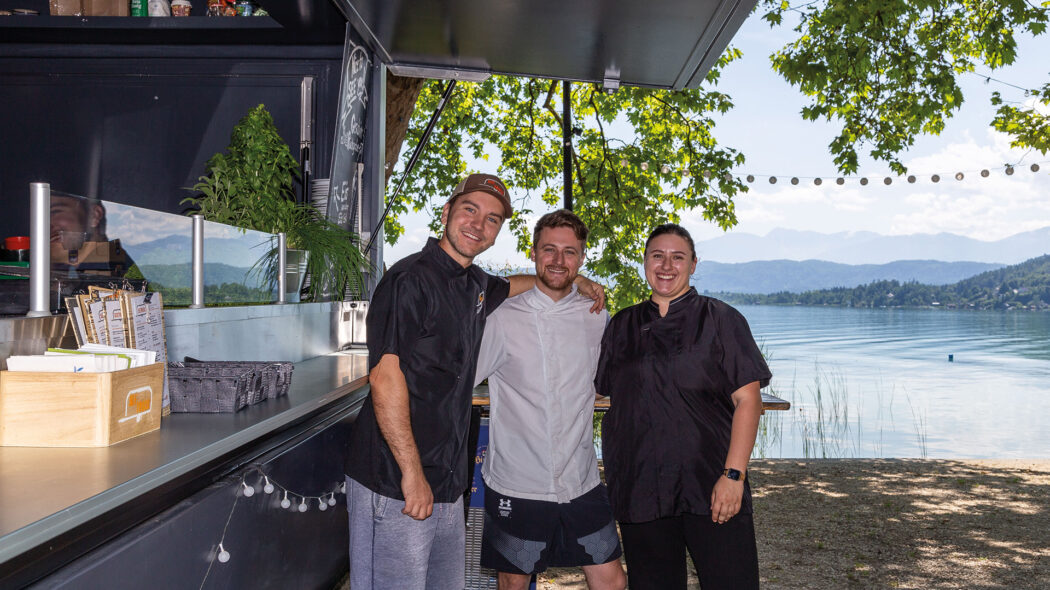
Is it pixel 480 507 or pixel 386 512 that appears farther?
pixel 480 507

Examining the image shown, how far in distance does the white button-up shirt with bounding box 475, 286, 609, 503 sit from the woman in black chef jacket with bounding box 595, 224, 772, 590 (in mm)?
120

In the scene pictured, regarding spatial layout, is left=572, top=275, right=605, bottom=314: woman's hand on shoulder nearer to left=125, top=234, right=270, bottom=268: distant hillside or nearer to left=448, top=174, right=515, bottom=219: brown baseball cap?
left=448, top=174, right=515, bottom=219: brown baseball cap

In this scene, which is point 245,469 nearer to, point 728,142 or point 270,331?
point 270,331

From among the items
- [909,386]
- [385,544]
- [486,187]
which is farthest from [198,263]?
Answer: [909,386]

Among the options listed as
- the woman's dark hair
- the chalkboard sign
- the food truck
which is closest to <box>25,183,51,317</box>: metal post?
the food truck

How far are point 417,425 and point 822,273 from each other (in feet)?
209

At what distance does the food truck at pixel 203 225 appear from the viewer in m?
1.47

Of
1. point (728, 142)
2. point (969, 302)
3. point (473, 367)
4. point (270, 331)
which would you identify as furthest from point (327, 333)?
point (969, 302)

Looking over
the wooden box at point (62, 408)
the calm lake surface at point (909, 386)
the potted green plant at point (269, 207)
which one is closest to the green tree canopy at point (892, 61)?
the calm lake surface at point (909, 386)

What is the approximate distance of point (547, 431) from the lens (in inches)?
92.3

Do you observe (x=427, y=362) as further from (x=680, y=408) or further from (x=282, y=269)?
(x=282, y=269)

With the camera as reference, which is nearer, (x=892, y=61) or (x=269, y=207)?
(x=269, y=207)

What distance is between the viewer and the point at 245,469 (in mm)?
1891

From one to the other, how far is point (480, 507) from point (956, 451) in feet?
40.7
